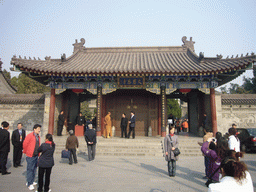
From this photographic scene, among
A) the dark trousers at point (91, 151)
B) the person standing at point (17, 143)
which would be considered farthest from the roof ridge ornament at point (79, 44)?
the person standing at point (17, 143)

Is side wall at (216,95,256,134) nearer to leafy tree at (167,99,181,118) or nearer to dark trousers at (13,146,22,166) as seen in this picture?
dark trousers at (13,146,22,166)

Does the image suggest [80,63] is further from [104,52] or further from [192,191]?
[192,191]

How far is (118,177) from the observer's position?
18.0ft

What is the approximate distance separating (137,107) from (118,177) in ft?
26.1

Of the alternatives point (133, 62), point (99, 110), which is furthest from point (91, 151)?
point (133, 62)

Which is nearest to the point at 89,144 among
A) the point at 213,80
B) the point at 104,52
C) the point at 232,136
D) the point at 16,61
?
the point at 232,136

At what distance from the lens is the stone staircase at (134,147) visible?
29.7 ft

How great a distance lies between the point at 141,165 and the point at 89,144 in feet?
7.26

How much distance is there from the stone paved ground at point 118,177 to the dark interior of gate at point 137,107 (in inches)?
227

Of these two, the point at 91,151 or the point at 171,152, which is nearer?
the point at 171,152

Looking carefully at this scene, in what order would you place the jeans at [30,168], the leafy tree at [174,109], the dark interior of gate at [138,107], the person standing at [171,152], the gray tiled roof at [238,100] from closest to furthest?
the jeans at [30,168] < the person standing at [171,152] < the gray tiled roof at [238,100] < the dark interior of gate at [138,107] < the leafy tree at [174,109]

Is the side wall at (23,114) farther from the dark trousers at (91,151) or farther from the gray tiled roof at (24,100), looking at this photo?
the dark trousers at (91,151)

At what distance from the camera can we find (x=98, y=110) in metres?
11.2

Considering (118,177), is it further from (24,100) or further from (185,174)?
(24,100)
